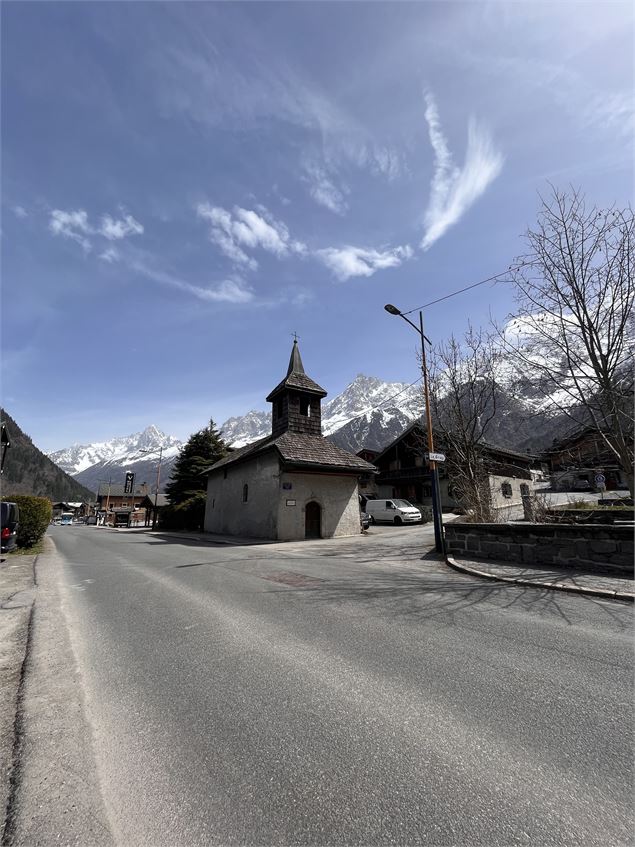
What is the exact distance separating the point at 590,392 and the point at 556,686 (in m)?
8.15

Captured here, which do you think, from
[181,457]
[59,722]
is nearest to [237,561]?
[59,722]

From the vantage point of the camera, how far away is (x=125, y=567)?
12.3 meters

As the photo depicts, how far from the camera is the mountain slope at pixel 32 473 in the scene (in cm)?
13638

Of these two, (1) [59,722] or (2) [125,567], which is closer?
(1) [59,722]

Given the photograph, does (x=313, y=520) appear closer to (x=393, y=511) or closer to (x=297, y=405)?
(x=297, y=405)

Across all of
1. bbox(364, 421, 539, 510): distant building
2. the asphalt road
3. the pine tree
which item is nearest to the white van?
bbox(364, 421, 539, 510): distant building

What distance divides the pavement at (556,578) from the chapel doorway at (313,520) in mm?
12147

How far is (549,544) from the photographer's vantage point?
931cm

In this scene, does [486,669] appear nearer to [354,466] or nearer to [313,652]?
[313,652]

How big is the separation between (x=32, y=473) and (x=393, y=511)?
538ft

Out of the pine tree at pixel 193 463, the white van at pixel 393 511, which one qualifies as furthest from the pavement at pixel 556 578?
the pine tree at pixel 193 463

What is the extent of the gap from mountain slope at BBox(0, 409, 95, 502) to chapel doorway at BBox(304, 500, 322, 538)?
145 m

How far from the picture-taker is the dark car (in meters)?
12.7

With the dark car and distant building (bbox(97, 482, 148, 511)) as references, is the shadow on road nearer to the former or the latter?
the dark car
